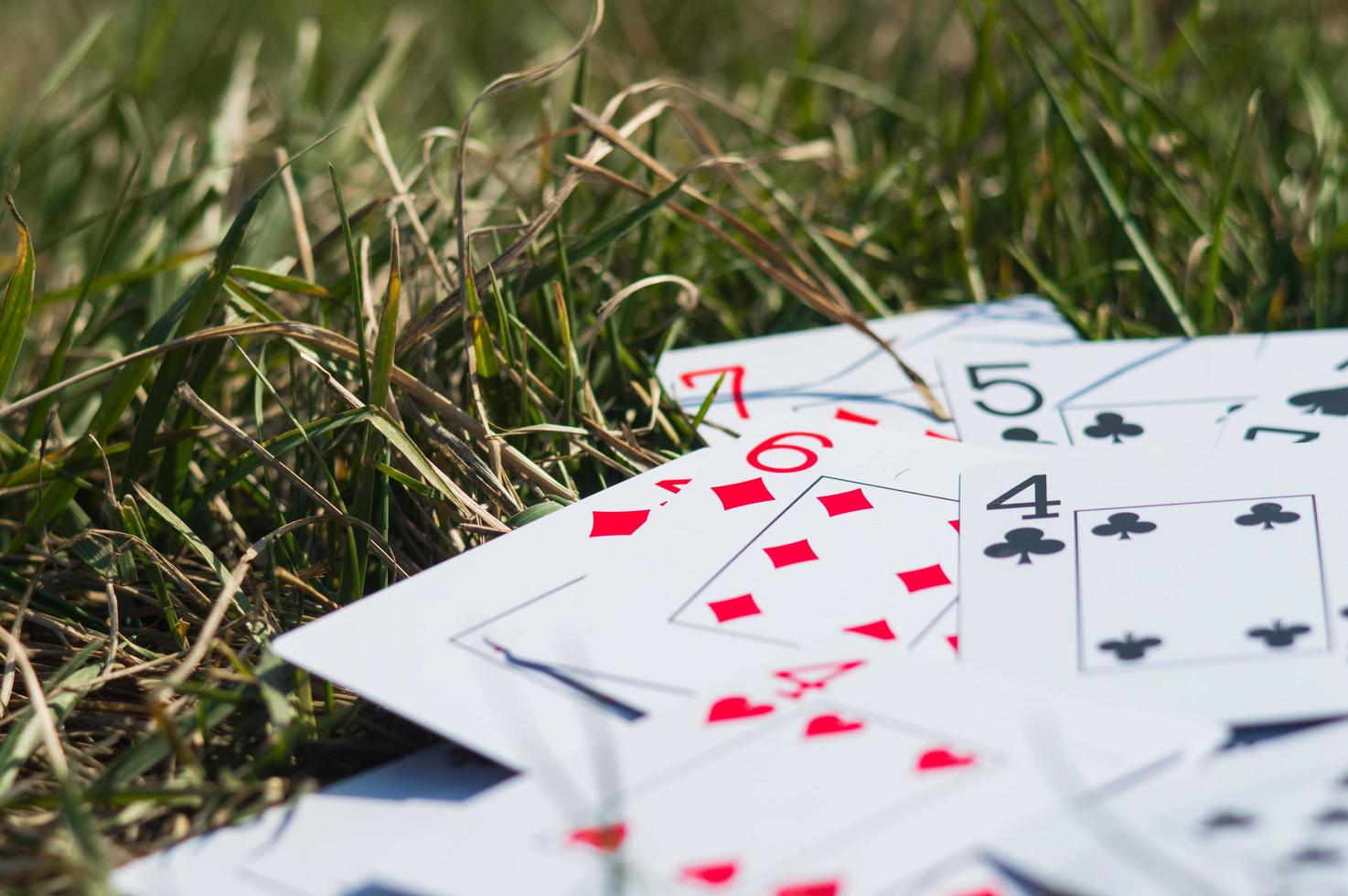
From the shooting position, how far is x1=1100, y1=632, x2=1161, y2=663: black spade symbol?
50.4 inches

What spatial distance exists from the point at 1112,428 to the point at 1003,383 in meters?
0.21

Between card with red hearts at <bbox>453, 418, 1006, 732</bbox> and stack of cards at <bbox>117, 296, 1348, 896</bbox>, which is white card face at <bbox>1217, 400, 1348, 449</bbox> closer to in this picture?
stack of cards at <bbox>117, 296, 1348, 896</bbox>

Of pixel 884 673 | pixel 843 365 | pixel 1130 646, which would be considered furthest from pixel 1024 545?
pixel 843 365

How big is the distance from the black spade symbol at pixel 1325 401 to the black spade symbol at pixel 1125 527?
1.76ft

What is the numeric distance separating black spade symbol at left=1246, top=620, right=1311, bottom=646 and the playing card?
0.67ft

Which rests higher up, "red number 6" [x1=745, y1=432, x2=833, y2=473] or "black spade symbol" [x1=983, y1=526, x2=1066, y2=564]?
"red number 6" [x1=745, y1=432, x2=833, y2=473]

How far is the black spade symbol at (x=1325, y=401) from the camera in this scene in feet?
6.10

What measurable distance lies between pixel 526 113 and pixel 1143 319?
224cm

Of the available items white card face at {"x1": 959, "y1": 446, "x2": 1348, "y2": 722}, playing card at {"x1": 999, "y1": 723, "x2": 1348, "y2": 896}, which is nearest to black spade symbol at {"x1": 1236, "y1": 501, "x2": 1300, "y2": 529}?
white card face at {"x1": 959, "y1": 446, "x2": 1348, "y2": 722}

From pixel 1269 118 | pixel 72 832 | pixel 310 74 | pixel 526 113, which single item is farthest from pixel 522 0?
pixel 72 832

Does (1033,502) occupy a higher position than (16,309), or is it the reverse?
(16,309)

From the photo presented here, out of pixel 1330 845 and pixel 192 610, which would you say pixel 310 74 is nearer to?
pixel 192 610

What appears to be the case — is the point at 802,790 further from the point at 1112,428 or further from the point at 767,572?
the point at 1112,428

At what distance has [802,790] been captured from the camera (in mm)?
1091
